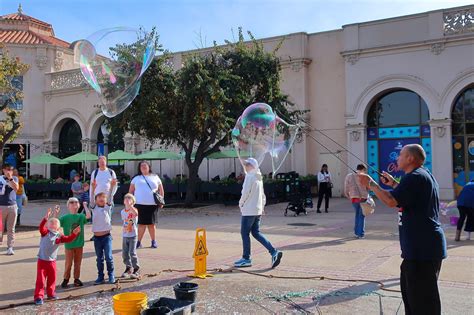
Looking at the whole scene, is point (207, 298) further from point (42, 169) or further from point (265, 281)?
point (42, 169)

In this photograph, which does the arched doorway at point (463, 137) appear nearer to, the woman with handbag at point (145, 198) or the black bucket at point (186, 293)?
the woman with handbag at point (145, 198)

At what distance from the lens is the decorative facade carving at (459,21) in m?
20.2

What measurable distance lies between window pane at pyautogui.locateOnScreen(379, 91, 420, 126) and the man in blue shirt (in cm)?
1920

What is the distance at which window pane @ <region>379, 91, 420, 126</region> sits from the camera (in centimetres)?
2197

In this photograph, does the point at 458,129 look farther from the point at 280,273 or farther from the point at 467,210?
the point at 280,273

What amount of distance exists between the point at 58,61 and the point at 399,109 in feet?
78.4

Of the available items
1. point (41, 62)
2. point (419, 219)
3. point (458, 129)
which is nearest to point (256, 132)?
point (419, 219)

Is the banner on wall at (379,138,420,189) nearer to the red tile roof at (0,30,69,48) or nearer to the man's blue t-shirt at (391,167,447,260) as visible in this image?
the man's blue t-shirt at (391,167,447,260)

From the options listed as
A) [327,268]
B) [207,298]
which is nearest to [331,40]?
[327,268]

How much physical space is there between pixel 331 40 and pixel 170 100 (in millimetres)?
10851

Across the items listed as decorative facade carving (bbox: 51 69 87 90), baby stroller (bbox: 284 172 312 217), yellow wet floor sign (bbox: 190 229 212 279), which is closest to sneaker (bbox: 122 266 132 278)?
yellow wet floor sign (bbox: 190 229 212 279)

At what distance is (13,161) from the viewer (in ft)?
107

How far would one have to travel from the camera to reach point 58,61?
3319cm

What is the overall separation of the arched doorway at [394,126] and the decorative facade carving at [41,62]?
2280 centimetres
